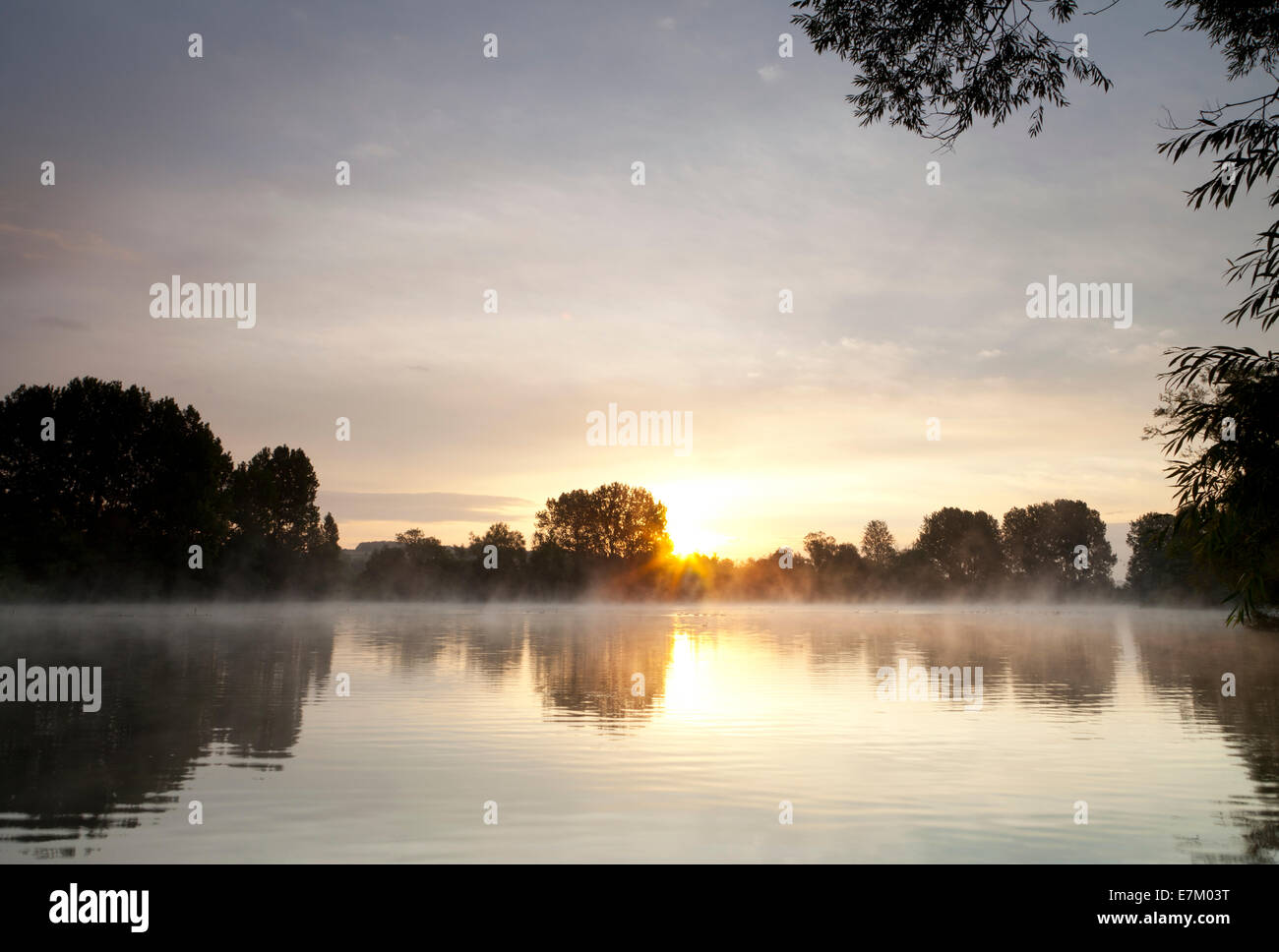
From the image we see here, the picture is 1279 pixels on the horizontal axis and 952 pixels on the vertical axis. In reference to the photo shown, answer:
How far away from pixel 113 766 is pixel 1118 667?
99.9 ft

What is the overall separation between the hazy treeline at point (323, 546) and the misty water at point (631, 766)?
13.4ft

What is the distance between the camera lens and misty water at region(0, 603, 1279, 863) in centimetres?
991

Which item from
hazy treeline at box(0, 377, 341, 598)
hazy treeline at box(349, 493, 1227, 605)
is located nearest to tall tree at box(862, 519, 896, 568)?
hazy treeline at box(349, 493, 1227, 605)

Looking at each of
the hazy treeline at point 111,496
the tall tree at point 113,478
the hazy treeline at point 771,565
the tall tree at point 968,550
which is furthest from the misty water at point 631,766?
the tall tree at point 968,550

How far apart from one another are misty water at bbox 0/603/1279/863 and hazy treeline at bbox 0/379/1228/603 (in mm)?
4098

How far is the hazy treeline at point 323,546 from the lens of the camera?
8281cm

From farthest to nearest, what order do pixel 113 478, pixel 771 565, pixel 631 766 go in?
pixel 771 565
pixel 113 478
pixel 631 766

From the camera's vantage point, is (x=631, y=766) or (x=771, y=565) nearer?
(x=631, y=766)

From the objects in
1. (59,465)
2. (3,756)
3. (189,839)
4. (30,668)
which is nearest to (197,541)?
(59,465)

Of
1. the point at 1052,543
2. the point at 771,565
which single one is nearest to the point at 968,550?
the point at 1052,543

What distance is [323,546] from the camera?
12400 centimetres

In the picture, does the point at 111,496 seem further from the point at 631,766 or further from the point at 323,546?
the point at 631,766

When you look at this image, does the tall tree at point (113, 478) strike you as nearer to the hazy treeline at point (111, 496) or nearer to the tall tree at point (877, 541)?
the hazy treeline at point (111, 496)

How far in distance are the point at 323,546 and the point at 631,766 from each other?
11812 centimetres
